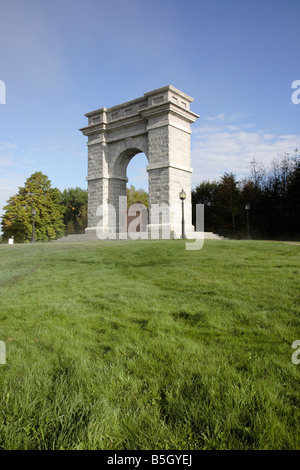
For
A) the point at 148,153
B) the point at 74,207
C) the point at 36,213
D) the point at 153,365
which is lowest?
the point at 153,365

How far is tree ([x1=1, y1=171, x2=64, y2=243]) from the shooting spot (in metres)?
37.0

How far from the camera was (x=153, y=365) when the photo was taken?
271 cm

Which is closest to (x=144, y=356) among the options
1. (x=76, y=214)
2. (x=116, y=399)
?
(x=116, y=399)

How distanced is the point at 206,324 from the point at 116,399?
182cm

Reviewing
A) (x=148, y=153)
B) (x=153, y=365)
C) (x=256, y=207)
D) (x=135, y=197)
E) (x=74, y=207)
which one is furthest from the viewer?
(x=74, y=207)

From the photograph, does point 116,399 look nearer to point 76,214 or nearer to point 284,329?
point 284,329

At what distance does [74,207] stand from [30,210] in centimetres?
1914

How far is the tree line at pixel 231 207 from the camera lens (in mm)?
30578

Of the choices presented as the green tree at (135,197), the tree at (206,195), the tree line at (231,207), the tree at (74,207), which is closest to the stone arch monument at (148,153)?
the tree line at (231,207)

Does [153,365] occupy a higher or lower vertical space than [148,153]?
lower

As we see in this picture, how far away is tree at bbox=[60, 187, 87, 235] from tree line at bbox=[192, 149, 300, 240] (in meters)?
26.2

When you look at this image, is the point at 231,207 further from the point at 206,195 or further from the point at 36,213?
the point at 36,213

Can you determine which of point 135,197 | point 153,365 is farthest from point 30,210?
point 153,365

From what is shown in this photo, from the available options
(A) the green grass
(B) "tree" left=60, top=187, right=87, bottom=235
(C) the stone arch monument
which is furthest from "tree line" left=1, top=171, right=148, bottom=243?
(A) the green grass
